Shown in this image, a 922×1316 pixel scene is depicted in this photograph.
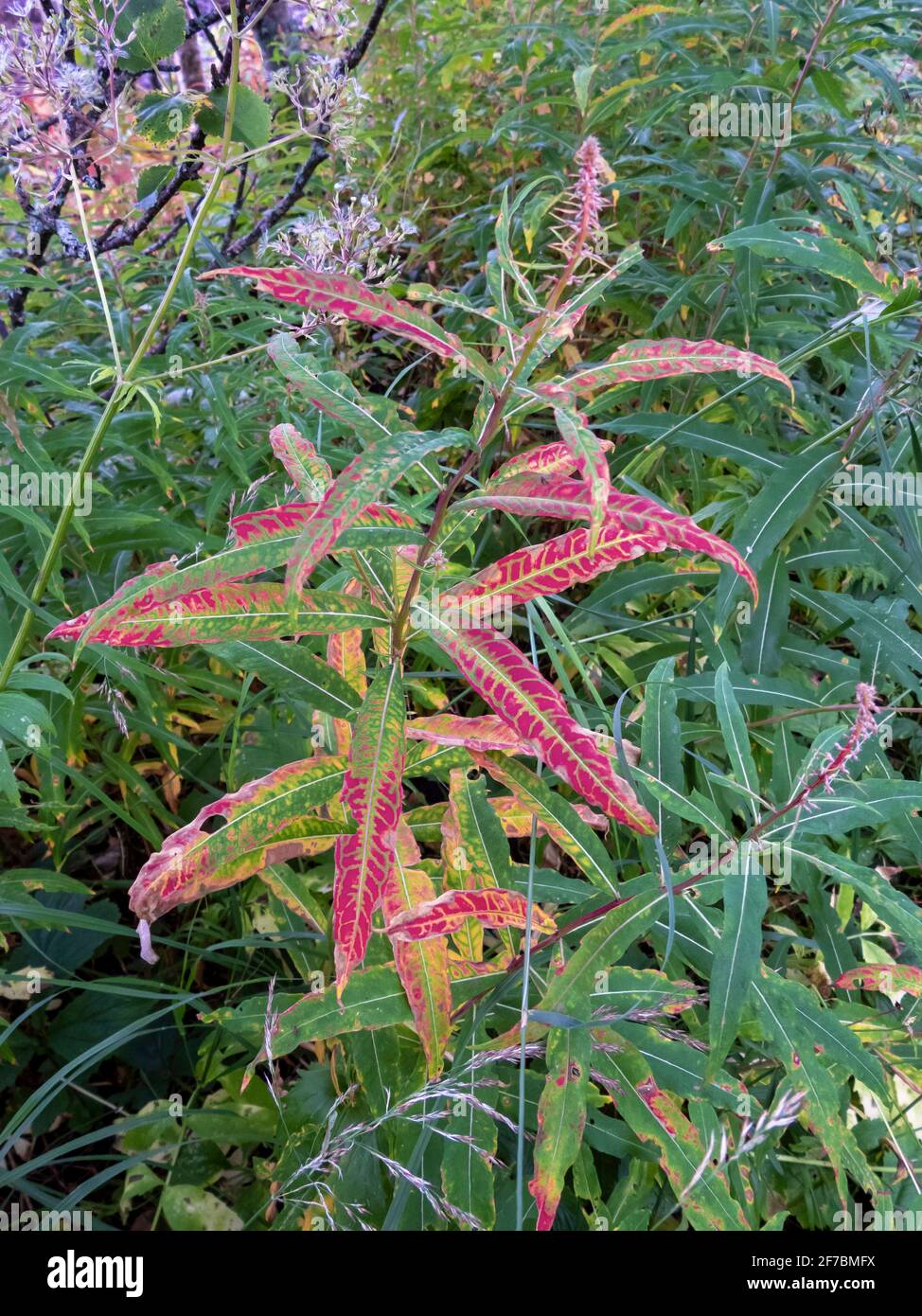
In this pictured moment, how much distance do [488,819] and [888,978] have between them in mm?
570

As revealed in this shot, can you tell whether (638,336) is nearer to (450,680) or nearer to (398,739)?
(450,680)

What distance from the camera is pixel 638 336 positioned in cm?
235

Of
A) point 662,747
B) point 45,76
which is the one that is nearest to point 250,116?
point 45,76

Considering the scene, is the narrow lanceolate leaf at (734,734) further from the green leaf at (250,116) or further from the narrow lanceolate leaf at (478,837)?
the green leaf at (250,116)

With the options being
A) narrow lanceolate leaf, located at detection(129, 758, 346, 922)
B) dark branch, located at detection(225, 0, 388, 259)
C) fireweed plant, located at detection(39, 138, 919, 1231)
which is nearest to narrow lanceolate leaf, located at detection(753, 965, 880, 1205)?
fireweed plant, located at detection(39, 138, 919, 1231)

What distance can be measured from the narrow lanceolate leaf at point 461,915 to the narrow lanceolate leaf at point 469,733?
168 mm

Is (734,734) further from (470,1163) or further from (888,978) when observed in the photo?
(470,1163)

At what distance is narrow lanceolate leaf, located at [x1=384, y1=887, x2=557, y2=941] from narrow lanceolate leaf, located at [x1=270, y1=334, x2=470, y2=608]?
41 centimetres

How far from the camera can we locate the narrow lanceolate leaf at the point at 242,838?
101 centimetres

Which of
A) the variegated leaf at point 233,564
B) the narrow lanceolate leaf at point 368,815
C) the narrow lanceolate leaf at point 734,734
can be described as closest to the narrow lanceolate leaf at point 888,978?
the narrow lanceolate leaf at point 734,734

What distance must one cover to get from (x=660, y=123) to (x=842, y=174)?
49 cm

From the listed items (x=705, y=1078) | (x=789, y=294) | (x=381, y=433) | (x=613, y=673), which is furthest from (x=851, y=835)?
(x=381, y=433)

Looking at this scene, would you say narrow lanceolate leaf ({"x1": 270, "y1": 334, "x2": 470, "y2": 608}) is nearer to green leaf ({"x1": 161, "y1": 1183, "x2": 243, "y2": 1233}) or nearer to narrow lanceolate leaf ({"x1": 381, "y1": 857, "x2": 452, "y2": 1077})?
narrow lanceolate leaf ({"x1": 381, "y1": 857, "x2": 452, "y2": 1077})

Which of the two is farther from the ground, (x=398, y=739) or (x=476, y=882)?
(x=398, y=739)
